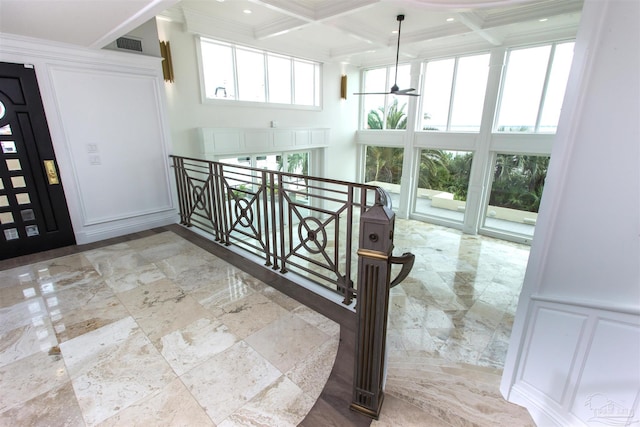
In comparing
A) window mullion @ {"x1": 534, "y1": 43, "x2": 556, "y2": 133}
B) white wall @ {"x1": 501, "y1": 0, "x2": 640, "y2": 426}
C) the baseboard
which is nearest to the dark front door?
the baseboard

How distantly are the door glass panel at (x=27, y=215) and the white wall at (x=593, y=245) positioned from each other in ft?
15.7

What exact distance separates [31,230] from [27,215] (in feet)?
0.58

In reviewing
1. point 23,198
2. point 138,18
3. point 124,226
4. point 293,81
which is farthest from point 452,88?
point 23,198

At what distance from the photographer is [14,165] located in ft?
10.3

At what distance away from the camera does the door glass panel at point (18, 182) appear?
10.4 feet

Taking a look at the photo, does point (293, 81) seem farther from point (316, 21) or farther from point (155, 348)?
point (155, 348)

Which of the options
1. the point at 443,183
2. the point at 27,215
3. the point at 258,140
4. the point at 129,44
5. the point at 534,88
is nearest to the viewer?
the point at 27,215

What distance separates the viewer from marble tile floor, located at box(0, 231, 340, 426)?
1515 millimetres

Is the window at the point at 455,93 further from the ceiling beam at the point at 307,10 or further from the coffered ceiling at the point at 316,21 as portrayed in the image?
the ceiling beam at the point at 307,10

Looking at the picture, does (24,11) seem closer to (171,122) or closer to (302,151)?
(171,122)

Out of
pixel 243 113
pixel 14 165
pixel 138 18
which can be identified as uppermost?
pixel 138 18

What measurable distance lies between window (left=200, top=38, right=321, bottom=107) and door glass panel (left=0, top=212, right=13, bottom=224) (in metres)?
3.12

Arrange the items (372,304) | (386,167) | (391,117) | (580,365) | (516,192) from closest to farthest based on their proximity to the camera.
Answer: (372,304) → (580,365) → (516,192) → (391,117) → (386,167)

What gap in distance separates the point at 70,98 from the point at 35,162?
0.81m
